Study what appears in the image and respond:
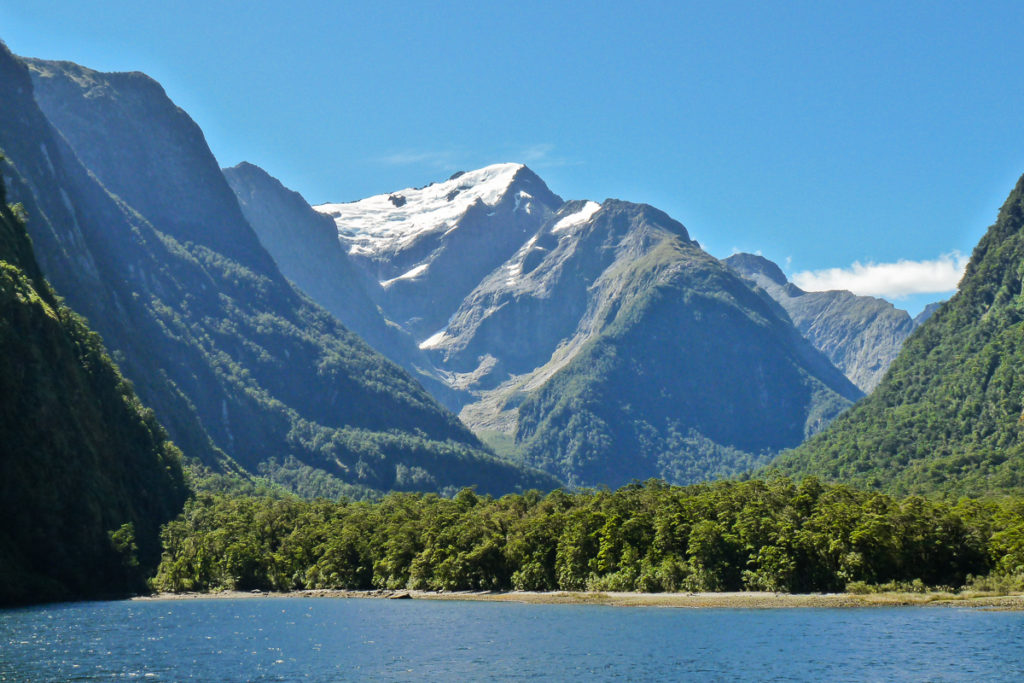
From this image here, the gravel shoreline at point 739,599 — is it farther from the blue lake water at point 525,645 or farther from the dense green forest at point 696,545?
the blue lake water at point 525,645

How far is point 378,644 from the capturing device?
113m

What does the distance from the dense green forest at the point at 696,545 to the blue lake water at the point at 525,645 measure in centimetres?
1712

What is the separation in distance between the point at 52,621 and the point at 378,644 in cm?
4750

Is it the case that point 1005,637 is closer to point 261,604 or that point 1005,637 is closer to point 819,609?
point 819,609

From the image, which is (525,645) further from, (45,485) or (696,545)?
(45,485)

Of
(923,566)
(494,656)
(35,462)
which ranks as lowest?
(494,656)

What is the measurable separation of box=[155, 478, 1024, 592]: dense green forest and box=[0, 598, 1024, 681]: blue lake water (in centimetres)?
1712

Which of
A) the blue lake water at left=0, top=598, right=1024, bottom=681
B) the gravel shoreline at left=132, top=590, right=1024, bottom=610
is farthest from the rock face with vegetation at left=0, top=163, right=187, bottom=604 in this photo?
the gravel shoreline at left=132, top=590, right=1024, bottom=610

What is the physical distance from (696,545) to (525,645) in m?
53.3

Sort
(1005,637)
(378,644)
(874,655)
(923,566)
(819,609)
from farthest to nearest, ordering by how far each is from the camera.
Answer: (923,566) → (819,609) → (378,644) → (1005,637) → (874,655)

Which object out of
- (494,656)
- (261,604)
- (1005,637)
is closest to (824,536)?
(1005,637)

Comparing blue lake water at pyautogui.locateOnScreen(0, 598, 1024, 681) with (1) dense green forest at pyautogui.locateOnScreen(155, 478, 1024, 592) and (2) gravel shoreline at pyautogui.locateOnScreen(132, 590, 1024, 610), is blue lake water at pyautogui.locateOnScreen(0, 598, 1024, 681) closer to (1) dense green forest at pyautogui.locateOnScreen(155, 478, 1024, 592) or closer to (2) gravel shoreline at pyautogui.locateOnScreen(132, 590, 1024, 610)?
(2) gravel shoreline at pyautogui.locateOnScreen(132, 590, 1024, 610)

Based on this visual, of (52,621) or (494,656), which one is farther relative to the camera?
(52,621)

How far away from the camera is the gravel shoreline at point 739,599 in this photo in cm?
13450
